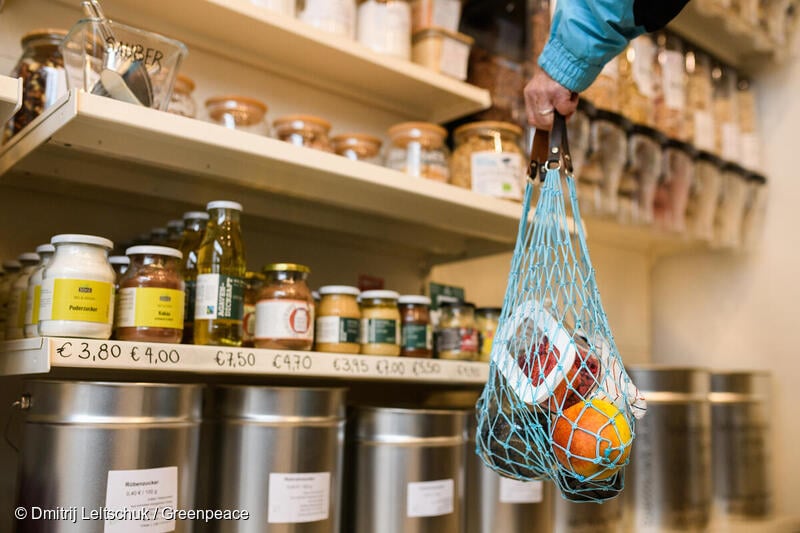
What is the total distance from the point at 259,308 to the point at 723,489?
1547 mm

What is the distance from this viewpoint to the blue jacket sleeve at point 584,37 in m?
1.07

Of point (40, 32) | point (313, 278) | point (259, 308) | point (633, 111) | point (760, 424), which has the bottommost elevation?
point (760, 424)

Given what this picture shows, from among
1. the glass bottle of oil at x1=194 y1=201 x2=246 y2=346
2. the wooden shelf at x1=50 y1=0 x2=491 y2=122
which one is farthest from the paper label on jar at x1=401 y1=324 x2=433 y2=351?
the wooden shelf at x1=50 y1=0 x2=491 y2=122

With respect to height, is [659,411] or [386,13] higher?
[386,13]

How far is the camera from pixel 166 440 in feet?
3.48

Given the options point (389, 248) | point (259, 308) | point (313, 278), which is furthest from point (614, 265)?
point (259, 308)

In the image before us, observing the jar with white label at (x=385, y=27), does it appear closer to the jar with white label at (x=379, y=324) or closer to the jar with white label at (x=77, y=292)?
the jar with white label at (x=379, y=324)

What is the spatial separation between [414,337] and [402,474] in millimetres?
265

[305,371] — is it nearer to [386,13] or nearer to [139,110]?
[139,110]

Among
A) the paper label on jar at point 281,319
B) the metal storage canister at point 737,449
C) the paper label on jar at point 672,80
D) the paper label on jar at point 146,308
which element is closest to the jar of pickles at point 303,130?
the paper label on jar at point 281,319

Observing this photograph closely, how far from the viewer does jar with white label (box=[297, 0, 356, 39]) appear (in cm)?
154

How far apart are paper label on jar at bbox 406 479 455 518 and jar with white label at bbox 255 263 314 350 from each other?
12.4 inches

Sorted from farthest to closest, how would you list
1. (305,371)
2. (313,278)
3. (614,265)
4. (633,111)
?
(614,265) → (633,111) → (313,278) → (305,371)

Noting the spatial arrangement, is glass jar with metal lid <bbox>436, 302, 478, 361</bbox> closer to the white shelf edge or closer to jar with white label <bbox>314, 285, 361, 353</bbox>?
the white shelf edge
